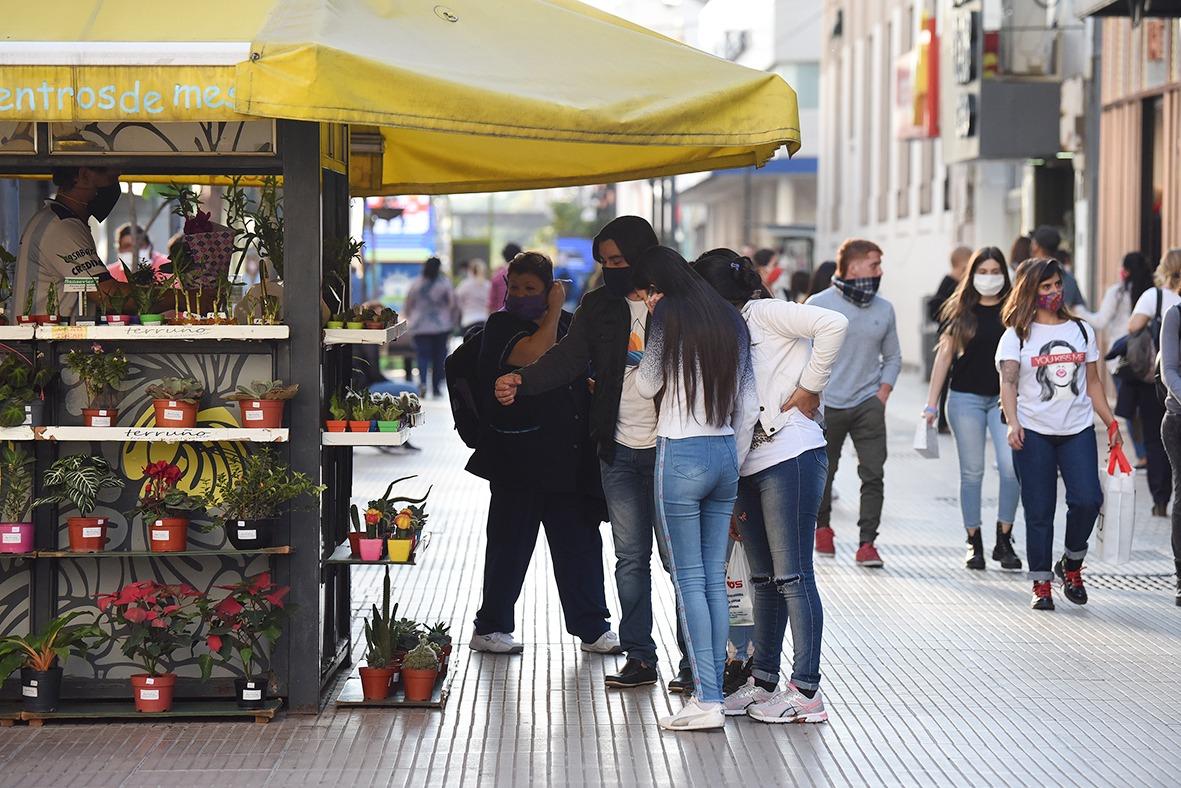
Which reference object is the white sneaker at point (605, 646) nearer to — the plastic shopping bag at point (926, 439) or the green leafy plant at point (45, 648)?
the green leafy plant at point (45, 648)

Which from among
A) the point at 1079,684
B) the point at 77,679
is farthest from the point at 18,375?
the point at 1079,684

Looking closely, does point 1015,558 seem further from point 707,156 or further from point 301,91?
point 301,91

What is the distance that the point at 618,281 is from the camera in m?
6.98

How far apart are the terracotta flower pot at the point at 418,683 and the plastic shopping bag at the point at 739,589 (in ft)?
4.03

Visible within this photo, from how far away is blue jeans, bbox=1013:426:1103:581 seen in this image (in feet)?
29.4

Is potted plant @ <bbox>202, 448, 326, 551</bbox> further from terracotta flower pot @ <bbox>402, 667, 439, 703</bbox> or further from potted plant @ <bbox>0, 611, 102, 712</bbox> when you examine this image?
terracotta flower pot @ <bbox>402, 667, 439, 703</bbox>

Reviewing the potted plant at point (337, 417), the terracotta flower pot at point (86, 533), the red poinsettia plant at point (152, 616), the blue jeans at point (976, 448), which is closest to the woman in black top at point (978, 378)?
the blue jeans at point (976, 448)

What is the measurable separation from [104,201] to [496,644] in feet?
8.52

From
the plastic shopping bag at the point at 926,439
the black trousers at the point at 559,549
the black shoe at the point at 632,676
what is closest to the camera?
the black shoe at the point at 632,676

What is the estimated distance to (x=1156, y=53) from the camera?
19031 mm

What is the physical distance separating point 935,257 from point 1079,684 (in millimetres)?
Result: 25775

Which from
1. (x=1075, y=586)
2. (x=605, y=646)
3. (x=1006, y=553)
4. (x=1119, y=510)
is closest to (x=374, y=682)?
(x=605, y=646)

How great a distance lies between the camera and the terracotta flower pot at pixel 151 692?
262 inches

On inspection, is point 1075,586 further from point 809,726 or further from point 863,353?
point 809,726
